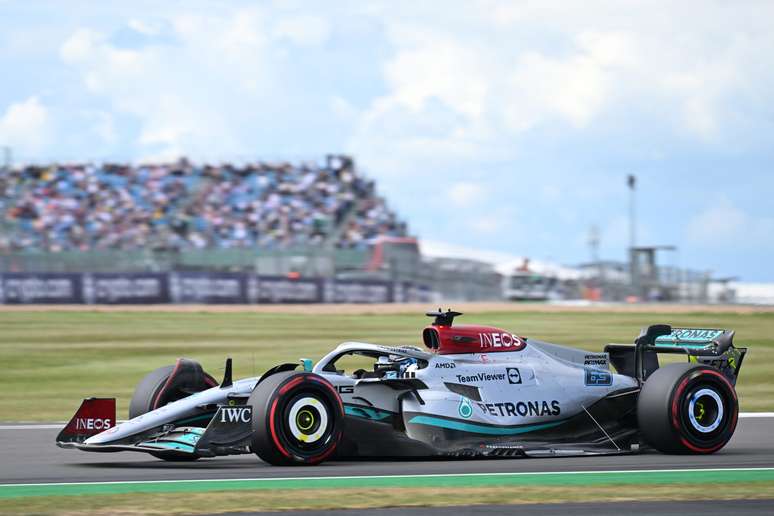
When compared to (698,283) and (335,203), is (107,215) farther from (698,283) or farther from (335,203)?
(698,283)

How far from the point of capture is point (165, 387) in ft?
32.1

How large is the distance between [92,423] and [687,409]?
4783 millimetres

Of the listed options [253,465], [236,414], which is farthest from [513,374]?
[236,414]

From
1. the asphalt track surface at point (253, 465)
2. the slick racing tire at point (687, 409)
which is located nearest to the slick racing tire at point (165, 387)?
the asphalt track surface at point (253, 465)

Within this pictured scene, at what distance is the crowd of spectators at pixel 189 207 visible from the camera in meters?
40.4

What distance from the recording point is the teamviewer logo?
32.2 ft

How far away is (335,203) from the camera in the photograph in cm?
4462

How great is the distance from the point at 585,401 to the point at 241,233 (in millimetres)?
32735

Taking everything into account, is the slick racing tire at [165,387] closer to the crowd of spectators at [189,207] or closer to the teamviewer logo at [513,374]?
the teamviewer logo at [513,374]

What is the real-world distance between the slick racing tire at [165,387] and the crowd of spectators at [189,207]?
28669 mm

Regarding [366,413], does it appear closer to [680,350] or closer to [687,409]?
[687,409]

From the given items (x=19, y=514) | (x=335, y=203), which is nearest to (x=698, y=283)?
(x=335, y=203)

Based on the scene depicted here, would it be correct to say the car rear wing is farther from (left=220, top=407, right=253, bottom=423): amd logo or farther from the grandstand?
the grandstand

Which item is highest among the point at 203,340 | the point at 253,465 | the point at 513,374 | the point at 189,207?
the point at 189,207
